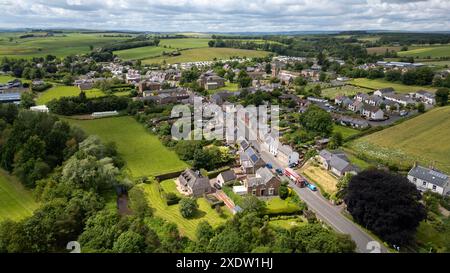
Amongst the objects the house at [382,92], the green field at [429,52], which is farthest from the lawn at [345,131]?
the green field at [429,52]

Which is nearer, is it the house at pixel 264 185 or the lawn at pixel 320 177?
the house at pixel 264 185

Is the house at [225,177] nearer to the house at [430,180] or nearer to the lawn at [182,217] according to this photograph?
the lawn at [182,217]

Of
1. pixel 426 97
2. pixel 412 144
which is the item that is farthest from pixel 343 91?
pixel 412 144

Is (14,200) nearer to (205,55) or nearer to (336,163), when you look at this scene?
(336,163)

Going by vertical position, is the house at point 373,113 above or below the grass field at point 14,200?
above

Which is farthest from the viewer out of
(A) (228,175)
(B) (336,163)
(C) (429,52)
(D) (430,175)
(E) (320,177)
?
(C) (429,52)

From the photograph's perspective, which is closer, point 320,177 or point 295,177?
point 295,177
